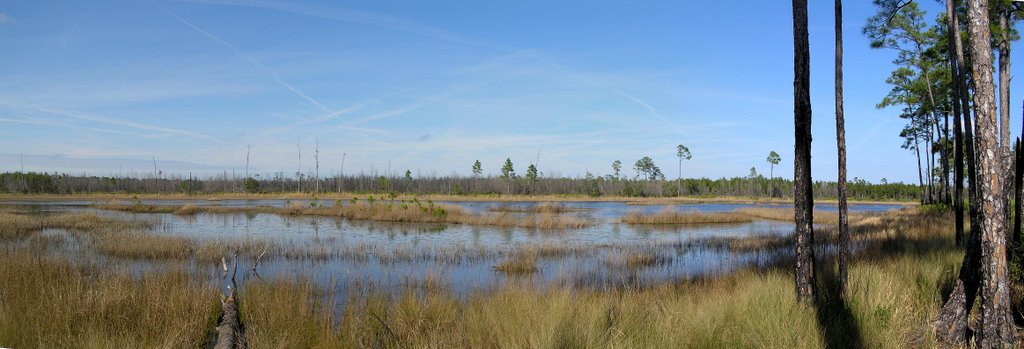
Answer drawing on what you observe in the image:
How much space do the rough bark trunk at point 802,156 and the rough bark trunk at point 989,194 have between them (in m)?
1.78

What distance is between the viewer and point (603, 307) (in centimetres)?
644

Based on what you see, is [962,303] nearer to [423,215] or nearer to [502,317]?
[502,317]

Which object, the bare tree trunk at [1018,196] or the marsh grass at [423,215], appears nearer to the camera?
the bare tree trunk at [1018,196]

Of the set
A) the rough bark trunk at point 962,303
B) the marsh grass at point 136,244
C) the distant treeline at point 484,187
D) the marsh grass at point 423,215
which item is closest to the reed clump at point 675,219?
the marsh grass at point 423,215

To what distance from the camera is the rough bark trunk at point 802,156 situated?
20.7ft

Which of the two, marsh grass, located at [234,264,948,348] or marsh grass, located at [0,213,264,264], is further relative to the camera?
marsh grass, located at [0,213,264,264]

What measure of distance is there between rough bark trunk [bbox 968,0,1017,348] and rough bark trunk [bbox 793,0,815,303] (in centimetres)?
178

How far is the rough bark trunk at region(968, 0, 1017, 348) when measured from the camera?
4.38 metres

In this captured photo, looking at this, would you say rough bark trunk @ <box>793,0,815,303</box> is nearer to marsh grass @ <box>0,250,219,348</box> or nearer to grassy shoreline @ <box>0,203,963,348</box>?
grassy shoreline @ <box>0,203,963,348</box>

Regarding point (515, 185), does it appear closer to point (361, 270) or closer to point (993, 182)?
point (361, 270)

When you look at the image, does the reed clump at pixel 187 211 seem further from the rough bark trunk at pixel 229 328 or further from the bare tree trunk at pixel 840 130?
the bare tree trunk at pixel 840 130

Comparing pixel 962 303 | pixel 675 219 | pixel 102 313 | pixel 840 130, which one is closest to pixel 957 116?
pixel 840 130

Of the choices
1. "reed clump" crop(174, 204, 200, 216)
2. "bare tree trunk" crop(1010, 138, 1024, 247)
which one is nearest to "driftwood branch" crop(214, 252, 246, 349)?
"bare tree trunk" crop(1010, 138, 1024, 247)

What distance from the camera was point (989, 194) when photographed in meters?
4.40
